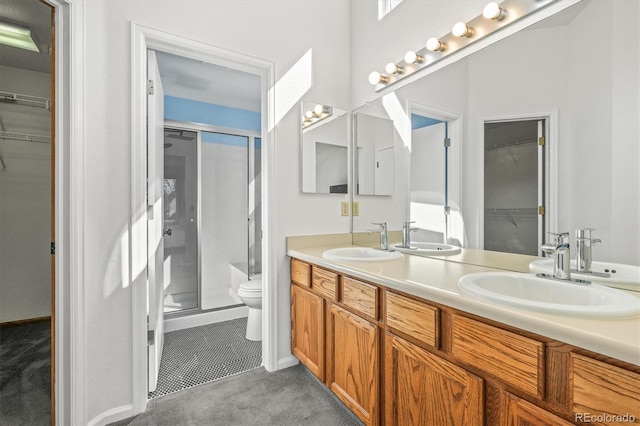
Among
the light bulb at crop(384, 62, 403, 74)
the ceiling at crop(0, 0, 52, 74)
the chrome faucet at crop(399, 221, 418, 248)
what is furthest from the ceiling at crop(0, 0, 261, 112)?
the chrome faucet at crop(399, 221, 418, 248)

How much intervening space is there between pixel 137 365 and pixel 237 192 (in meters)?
2.20

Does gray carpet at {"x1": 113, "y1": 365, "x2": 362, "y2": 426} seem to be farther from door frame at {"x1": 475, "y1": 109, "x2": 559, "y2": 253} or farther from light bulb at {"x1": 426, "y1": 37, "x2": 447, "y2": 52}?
light bulb at {"x1": 426, "y1": 37, "x2": 447, "y2": 52}

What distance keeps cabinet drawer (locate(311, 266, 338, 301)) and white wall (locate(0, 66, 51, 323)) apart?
293 centimetres

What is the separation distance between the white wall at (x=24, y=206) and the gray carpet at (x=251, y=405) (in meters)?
2.26

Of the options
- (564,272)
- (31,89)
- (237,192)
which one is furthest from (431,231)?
(31,89)

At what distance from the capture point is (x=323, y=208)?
228 cm

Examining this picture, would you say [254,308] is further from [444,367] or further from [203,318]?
[444,367]

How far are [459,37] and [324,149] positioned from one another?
3.61 feet

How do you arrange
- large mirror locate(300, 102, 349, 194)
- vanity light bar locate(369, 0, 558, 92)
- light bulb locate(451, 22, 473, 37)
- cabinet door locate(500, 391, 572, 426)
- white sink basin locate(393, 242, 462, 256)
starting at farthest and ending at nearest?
large mirror locate(300, 102, 349, 194)
white sink basin locate(393, 242, 462, 256)
light bulb locate(451, 22, 473, 37)
vanity light bar locate(369, 0, 558, 92)
cabinet door locate(500, 391, 572, 426)

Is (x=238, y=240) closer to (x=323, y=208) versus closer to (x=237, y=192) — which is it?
(x=237, y=192)

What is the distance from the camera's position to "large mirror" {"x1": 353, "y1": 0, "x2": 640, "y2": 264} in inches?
40.6
